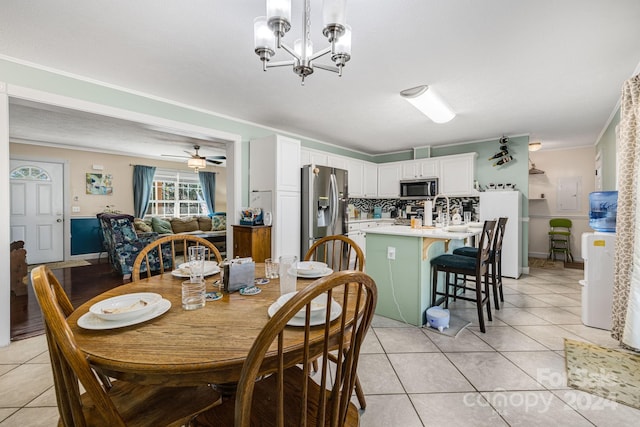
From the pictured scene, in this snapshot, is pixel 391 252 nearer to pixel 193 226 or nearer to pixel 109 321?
pixel 109 321

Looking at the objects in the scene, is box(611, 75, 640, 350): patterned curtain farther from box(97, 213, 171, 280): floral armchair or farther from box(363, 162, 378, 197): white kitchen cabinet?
box(97, 213, 171, 280): floral armchair

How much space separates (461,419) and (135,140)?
613cm

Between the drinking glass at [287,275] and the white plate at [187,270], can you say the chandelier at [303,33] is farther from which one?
the white plate at [187,270]

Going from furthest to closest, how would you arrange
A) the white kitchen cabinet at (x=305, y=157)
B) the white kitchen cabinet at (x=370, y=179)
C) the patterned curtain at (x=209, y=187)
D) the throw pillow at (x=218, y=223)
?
1. the patterned curtain at (x=209, y=187)
2. the throw pillow at (x=218, y=223)
3. the white kitchen cabinet at (x=370, y=179)
4. the white kitchen cabinet at (x=305, y=157)

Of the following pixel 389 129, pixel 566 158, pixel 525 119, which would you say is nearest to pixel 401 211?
pixel 389 129

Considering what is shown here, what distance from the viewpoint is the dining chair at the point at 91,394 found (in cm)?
72

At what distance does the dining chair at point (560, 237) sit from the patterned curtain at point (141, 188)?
9033 millimetres

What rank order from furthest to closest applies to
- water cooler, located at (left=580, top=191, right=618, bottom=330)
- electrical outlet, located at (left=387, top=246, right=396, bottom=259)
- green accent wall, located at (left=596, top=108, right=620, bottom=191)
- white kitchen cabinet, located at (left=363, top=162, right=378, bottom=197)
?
white kitchen cabinet, located at (left=363, top=162, right=378, bottom=197) → green accent wall, located at (left=596, top=108, right=620, bottom=191) → electrical outlet, located at (left=387, top=246, right=396, bottom=259) → water cooler, located at (left=580, top=191, right=618, bottom=330)

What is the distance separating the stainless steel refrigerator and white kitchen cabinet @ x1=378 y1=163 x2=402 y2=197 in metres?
1.73

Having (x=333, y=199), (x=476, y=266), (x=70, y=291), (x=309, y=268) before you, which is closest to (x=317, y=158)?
(x=333, y=199)

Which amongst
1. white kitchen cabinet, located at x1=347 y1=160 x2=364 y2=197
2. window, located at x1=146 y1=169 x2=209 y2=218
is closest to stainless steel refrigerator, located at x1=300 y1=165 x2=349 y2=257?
white kitchen cabinet, located at x1=347 y1=160 x2=364 y2=197

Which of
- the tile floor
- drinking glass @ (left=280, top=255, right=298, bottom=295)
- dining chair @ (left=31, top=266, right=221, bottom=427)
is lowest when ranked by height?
the tile floor

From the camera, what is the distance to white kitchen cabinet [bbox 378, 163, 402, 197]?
5758 millimetres

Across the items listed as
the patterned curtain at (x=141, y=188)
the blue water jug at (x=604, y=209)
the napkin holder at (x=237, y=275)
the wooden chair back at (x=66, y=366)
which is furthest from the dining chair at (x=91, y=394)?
the patterned curtain at (x=141, y=188)
